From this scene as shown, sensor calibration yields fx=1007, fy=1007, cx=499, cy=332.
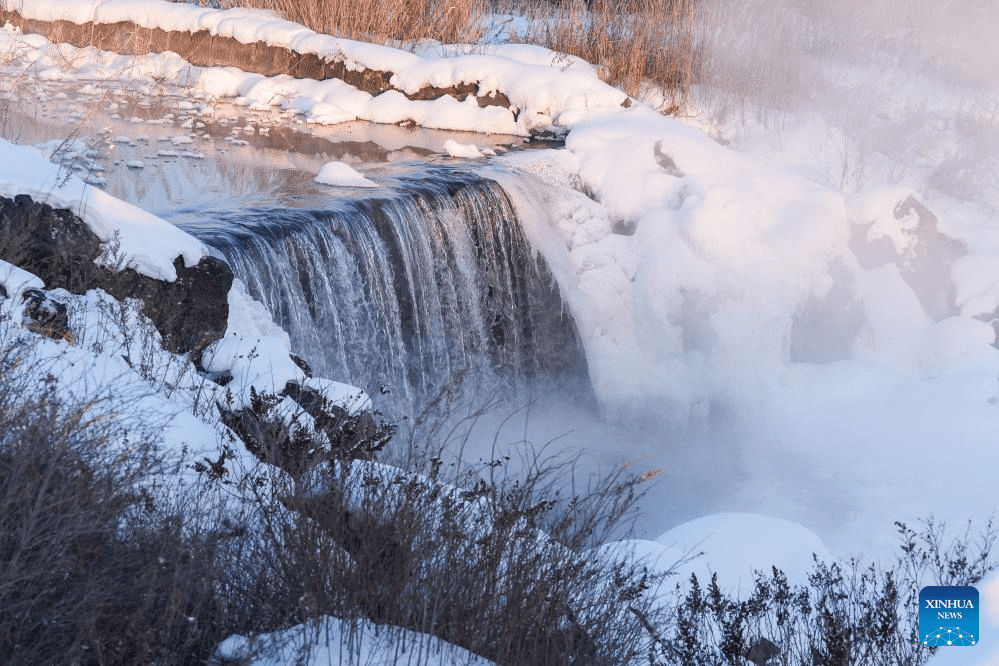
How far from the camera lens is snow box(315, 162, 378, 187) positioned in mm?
7070

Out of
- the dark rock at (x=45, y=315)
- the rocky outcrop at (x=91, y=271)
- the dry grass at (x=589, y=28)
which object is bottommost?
the dark rock at (x=45, y=315)

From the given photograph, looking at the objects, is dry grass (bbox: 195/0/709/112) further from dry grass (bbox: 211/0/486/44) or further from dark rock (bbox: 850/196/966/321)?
dark rock (bbox: 850/196/966/321)

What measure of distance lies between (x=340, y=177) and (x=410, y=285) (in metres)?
1.03

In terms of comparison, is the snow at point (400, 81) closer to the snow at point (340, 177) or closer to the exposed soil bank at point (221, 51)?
the exposed soil bank at point (221, 51)

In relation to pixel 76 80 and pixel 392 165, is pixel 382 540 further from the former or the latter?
pixel 76 80

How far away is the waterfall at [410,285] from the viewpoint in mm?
6012

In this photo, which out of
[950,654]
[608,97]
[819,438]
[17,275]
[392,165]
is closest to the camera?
[950,654]

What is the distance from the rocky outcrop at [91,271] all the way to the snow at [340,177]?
236 centimetres

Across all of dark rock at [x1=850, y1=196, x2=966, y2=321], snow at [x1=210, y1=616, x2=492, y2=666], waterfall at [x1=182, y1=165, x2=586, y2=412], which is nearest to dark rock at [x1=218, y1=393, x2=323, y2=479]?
snow at [x1=210, y1=616, x2=492, y2=666]

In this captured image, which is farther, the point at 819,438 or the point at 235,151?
the point at 235,151

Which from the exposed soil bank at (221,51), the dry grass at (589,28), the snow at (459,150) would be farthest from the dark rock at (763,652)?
the dry grass at (589,28)

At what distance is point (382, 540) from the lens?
8.86ft

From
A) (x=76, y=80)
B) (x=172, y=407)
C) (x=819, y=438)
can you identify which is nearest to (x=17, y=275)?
(x=172, y=407)

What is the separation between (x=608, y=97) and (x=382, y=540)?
721cm
